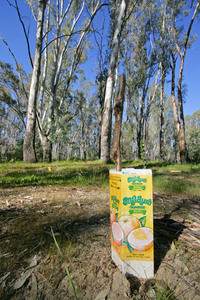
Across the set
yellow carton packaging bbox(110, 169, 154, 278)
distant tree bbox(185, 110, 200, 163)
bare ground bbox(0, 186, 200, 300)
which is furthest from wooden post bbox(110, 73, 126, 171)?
distant tree bbox(185, 110, 200, 163)

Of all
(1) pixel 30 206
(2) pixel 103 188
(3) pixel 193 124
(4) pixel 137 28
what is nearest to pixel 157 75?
(4) pixel 137 28

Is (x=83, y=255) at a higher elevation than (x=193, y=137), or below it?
below

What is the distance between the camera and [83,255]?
853 millimetres

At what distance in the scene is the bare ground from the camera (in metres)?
0.65

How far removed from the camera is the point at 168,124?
1120 inches

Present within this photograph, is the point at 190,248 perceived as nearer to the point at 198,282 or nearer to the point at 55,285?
the point at 198,282

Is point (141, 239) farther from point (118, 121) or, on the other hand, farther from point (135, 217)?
point (118, 121)

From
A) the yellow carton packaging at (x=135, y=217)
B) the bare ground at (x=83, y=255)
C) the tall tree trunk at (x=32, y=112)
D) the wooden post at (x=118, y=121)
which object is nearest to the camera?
the bare ground at (x=83, y=255)

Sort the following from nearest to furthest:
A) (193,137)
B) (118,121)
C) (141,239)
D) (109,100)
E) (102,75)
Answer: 1. (141,239)
2. (118,121)
3. (109,100)
4. (102,75)
5. (193,137)

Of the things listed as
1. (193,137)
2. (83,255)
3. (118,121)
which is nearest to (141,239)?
(83,255)

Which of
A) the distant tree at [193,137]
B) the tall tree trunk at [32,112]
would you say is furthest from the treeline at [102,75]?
the distant tree at [193,137]

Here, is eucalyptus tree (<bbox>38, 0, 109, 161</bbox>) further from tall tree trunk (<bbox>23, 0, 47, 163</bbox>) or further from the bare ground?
the bare ground

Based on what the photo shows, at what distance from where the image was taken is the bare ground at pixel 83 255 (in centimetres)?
65

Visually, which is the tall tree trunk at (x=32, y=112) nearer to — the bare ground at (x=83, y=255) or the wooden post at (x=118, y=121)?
the bare ground at (x=83, y=255)
